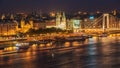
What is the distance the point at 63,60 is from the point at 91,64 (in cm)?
139

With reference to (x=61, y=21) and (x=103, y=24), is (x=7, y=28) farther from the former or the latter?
(x=103, y=24)

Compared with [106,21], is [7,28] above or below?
below

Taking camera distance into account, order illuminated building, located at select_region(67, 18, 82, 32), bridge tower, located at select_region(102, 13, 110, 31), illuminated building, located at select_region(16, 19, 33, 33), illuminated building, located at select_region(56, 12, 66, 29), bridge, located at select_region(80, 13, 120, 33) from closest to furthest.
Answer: illuminated building, located at select_region(16, 19, 33, 33) < illuminated building, located at select_region(56, 12, 66, 29) < bridge, located at select_region(80, 13, 120, 33) < bridge tower, located at select_region(102, 13, 110, 31) < illuminated building, located at select_region(67, 18, 82, 32)

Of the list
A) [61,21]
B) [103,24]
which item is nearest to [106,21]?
[103,24]

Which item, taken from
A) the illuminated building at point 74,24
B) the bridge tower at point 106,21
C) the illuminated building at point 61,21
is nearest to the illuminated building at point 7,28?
the illuminated building at point 61,21

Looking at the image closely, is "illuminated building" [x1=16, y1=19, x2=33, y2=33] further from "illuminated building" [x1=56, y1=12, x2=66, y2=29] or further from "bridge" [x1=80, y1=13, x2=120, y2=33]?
"bridge" [x1=80, y1=13, x2=120, y2=33]

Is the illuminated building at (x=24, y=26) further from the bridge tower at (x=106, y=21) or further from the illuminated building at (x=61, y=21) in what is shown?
the bridge tower at (x=106, y=21)

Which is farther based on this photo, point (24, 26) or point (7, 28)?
point (24, 26)

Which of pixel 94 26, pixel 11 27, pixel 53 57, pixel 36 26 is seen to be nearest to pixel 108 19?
pixel 94 26

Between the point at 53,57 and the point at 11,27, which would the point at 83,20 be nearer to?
the point at 11,27

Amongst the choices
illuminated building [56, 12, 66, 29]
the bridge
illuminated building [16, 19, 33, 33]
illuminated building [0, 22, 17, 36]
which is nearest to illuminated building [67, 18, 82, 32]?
the bridge

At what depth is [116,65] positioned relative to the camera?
1284 cm

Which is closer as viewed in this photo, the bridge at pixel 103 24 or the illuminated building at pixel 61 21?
the illuminated building at pixel 61 21

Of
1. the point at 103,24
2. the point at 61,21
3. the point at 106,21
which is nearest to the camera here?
the point at 61,21
